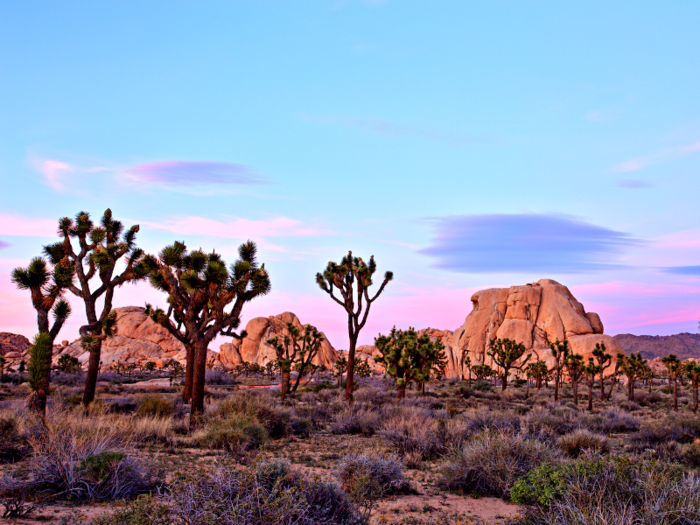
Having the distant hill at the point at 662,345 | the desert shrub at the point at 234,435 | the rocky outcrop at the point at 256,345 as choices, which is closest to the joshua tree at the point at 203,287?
the desert shrub at the point at 234,435

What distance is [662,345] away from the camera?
557 feet

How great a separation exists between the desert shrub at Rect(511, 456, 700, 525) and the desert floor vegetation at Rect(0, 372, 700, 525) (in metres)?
0.02

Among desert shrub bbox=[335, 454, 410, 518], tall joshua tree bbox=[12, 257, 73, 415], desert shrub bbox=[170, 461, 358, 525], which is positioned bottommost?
desert shrub bbox=[335, 454, 410, 518]

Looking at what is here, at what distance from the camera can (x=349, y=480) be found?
318 inches

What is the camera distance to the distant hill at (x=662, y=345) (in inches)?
6348

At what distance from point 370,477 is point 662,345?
19701cm

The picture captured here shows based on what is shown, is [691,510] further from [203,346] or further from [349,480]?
[203,346]

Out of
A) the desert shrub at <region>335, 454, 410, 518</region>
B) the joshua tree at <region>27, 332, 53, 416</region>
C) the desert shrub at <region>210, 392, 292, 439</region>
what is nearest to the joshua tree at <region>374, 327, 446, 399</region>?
the desert shrub at <region>210, 392, 292, 439</region>

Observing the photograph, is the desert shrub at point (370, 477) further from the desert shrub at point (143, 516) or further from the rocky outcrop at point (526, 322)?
the rocky outcrop at point (526, 322)

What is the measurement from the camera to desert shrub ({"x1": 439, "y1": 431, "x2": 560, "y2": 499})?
340 inches

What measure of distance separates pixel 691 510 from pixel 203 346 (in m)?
17.0

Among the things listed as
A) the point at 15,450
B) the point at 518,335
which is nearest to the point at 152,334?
the point at 518,335

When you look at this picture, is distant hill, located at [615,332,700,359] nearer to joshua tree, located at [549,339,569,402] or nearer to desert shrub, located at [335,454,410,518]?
joshua tree, located at [549,339,569,402]

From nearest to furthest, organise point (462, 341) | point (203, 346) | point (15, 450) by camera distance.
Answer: point (15, 450), point (203, 346), point (462, 341)
